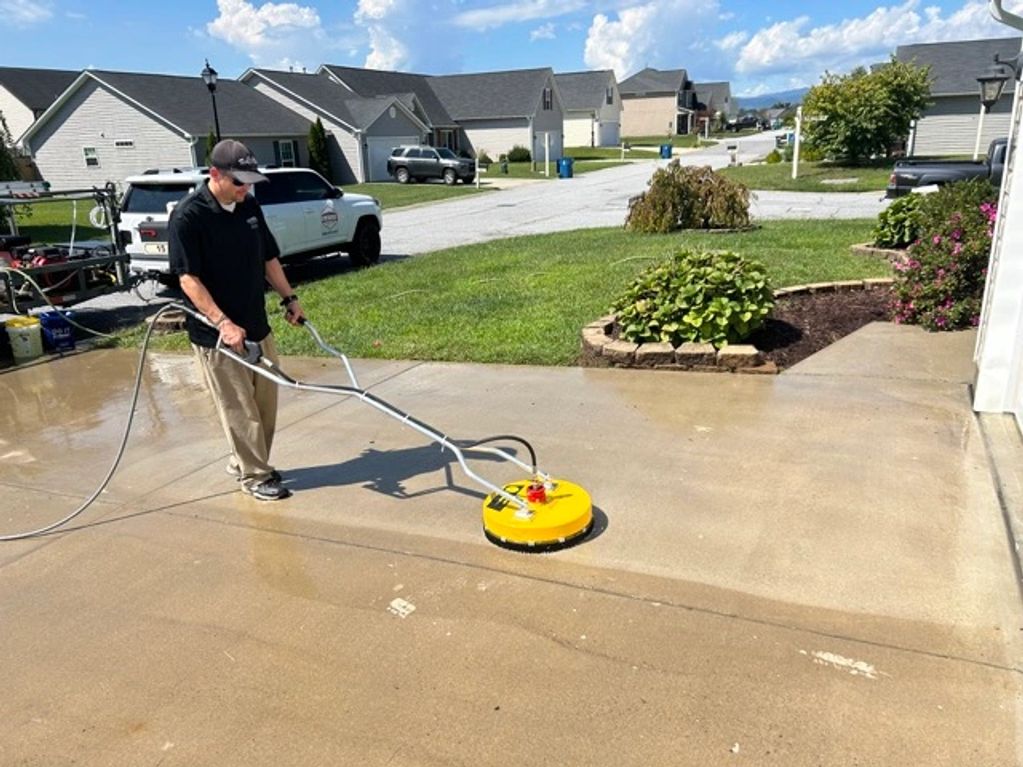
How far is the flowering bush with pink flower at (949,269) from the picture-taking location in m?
6.68

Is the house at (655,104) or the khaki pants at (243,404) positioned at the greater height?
the house at (655,104)

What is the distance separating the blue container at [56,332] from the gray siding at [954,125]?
38119 millimetres

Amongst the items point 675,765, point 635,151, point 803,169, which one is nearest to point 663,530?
point 675,765

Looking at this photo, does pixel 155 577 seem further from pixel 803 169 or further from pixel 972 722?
pixel 803 169

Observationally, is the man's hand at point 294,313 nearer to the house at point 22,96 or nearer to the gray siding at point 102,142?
the gray siding at point 102,142

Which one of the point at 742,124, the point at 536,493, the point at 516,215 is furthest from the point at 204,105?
the point at 742,124

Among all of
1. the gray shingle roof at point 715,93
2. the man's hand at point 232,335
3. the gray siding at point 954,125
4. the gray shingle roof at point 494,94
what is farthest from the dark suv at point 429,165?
the gray shingle roof at point 715,93

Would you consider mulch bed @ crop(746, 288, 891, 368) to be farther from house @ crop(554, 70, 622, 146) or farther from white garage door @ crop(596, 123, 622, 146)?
white garage door @ crop(596, 123, 622, 146)

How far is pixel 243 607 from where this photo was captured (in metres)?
3.32

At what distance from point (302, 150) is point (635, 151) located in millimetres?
29584

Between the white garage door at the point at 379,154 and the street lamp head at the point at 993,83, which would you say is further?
the white garage door at the point at 379,154

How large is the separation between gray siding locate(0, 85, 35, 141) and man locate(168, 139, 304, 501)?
170ft

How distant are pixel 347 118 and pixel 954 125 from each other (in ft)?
96.2

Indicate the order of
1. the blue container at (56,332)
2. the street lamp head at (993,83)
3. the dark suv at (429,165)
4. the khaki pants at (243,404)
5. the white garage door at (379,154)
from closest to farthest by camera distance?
the khaki pants at (243,404) → the blue container at (56,332) → the street lamp head at (993,83) → the dark suv at (429,165) → the white garage door at (379,154)
